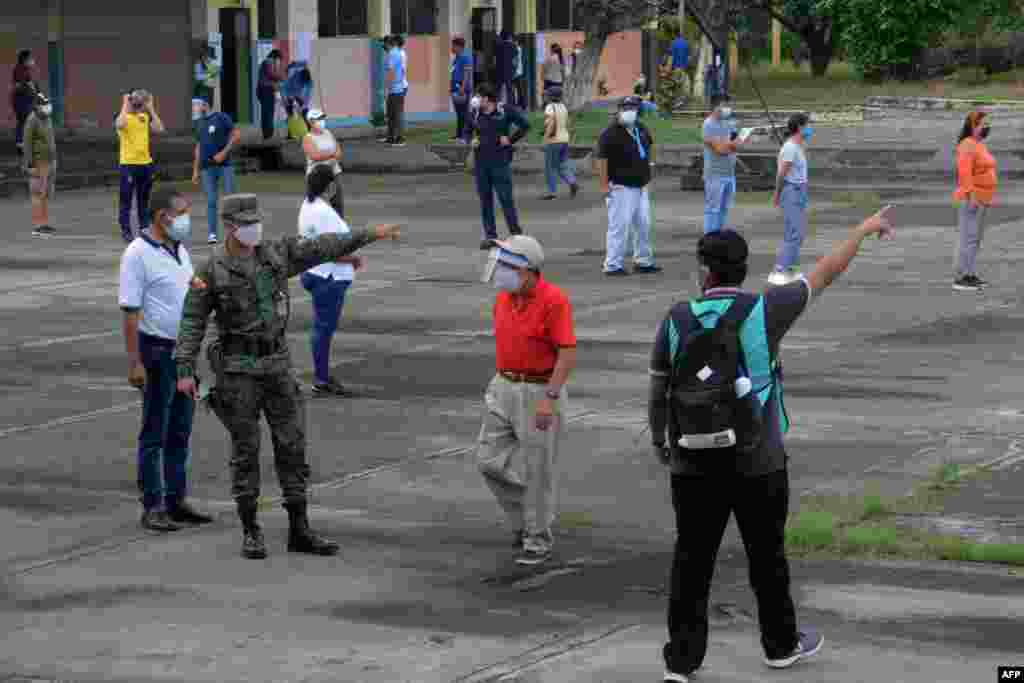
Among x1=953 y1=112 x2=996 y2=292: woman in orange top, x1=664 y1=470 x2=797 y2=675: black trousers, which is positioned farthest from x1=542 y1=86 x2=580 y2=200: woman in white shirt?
x1=664 y1=470 x2=797 y2=675: black trousers

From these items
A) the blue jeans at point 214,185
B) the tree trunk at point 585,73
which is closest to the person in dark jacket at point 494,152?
the blue jeans at point 214,185

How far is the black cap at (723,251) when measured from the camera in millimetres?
8375

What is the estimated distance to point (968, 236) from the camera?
2081 cm

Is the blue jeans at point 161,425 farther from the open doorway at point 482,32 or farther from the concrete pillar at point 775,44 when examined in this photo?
the concrete pillar at point 775,44

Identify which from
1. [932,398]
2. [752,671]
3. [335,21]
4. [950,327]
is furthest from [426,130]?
[752,671]

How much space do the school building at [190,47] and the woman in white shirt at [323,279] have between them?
83.5 ft

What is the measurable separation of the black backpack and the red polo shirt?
2.34 meters

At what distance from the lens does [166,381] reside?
37.7 ft

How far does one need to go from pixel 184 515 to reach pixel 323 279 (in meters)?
4.06

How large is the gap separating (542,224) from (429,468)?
1526 centimetres

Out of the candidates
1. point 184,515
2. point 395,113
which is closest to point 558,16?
point 395,113

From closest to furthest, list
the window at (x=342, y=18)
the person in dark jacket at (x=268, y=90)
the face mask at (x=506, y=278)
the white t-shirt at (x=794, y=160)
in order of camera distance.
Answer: the face mask at (x=506, y=278)
the white t-shirt at (x=794, y=160)
the person in dark jacket at (x=268, y=90)
the window at (x=342, y=18)

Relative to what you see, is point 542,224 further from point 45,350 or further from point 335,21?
point 335,21

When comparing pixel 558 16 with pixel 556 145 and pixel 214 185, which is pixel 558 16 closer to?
pixel 556 145
